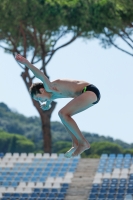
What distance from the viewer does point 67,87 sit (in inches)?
486

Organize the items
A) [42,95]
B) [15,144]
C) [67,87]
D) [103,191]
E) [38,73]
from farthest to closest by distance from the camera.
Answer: [15,144] < [103,191] < [42,95] < [67,87] < [38,73]

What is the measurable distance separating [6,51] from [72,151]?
2371 cm

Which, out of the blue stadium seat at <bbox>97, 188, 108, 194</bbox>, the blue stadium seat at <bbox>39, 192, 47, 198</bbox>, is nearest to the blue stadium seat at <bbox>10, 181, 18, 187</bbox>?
the blue stadium seat at <bbox>39, 192, 47, 198</bbox>

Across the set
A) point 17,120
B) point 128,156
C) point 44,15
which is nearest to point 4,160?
point 128,156

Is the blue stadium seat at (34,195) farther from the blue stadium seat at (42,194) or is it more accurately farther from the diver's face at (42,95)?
the diver's face at (42,95)

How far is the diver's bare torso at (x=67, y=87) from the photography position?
1234 centimetres

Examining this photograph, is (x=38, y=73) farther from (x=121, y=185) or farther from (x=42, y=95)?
(x=121, y=185)

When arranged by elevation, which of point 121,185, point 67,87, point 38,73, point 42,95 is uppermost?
point 38,73

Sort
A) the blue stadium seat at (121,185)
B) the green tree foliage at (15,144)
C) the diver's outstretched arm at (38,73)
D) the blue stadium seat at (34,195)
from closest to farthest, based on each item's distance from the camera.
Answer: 1. the diver's outstretched arm at (38,73)
2. the blue stadium seat at (121,185)
3. the blue stadium seat at (34,195)
4. the green tree foliage at (15,144)

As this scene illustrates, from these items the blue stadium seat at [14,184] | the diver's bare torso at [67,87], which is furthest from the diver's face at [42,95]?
the blue stadium seat at [14,184]

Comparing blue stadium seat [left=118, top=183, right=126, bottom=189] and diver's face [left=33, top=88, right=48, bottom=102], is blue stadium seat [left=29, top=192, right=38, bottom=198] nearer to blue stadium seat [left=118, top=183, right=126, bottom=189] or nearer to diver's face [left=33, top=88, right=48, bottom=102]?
blue stadium seat [left=118, top=183, right=126, bottom=189]

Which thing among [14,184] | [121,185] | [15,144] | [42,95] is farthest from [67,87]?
[15,144]

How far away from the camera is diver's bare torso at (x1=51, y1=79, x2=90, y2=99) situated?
40.5 ft

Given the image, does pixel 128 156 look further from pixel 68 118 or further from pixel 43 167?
pixel 68 118
